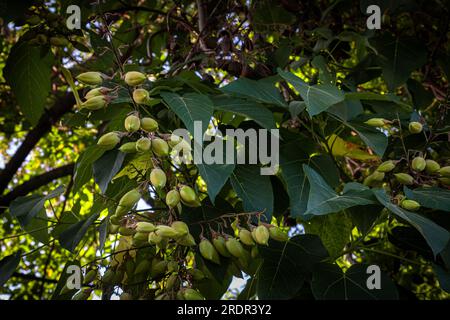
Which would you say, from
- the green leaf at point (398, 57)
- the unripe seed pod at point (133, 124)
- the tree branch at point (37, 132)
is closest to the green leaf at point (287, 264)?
the unripe seed pod at point (133, 124)

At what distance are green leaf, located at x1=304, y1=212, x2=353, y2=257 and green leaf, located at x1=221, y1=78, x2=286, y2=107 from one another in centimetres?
27

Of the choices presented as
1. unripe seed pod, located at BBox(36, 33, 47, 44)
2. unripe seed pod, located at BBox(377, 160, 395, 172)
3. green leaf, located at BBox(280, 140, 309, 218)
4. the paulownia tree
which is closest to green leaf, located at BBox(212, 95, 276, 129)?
the paulownia tree

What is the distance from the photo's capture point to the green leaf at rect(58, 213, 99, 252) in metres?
1.03

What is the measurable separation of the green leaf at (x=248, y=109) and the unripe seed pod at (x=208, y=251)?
0.66 ft

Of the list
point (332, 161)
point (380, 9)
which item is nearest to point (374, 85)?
point (380, 9)

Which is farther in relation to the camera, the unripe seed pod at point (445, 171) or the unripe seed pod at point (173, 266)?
the unripe seed pod at point (445, 171)

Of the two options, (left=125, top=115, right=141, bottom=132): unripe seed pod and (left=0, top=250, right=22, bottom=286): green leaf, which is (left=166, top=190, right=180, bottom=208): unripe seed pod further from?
(left=0, top=250, right=22, bottom=286): green leaf

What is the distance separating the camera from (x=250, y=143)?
110 cm

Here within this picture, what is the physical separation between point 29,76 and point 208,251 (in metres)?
0.74

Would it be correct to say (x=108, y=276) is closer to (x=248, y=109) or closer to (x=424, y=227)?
(x=248, y=109)

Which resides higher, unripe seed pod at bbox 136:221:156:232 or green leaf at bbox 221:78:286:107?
green leaf at bbox 221:78:286:107

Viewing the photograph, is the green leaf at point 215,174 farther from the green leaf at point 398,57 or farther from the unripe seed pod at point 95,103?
the green leaf at point 398,57

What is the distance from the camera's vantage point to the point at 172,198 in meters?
0.87

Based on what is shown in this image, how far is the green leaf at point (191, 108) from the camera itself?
88cm
